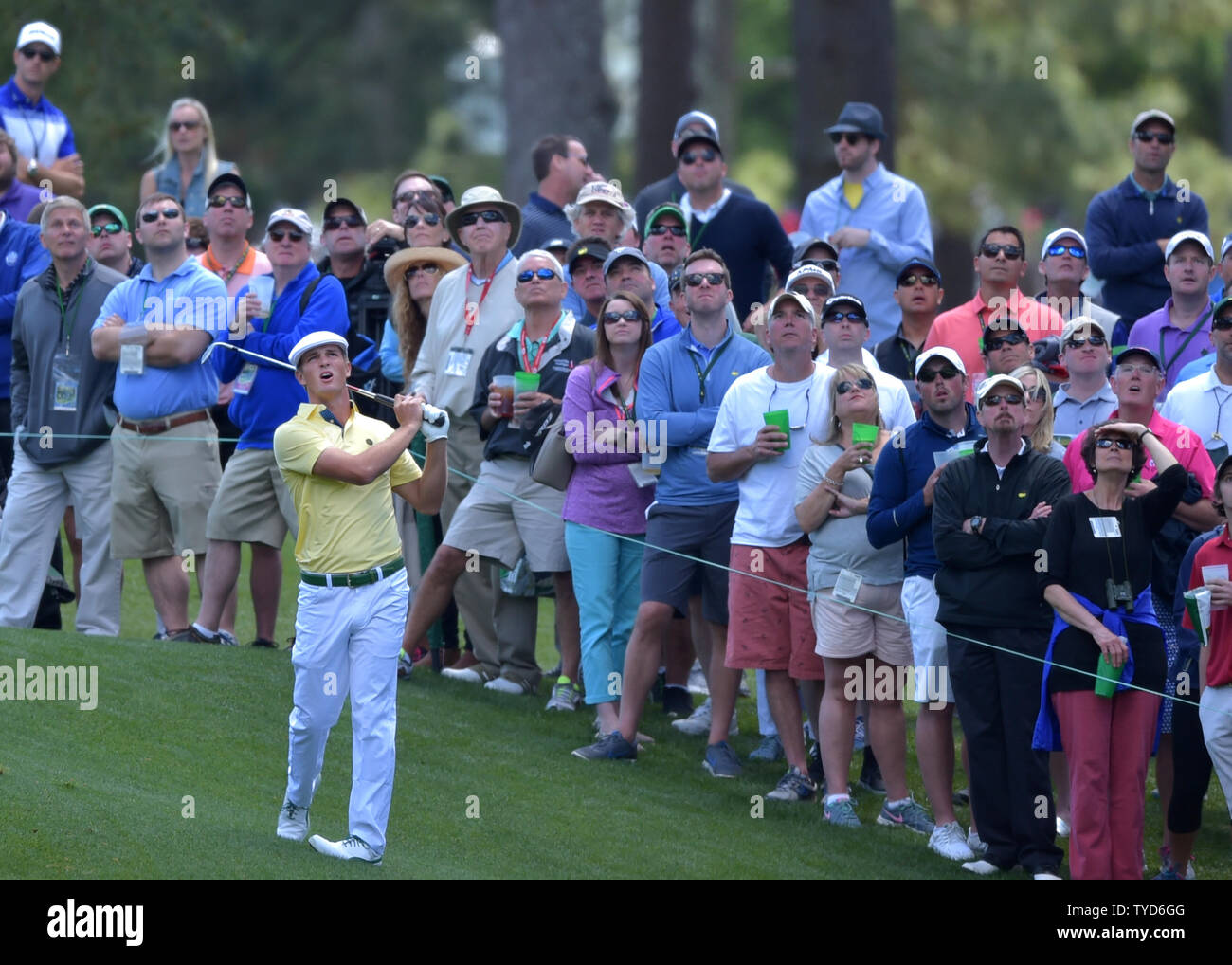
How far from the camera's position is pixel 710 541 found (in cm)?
1230

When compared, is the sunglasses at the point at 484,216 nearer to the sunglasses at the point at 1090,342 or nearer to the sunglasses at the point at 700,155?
the sunglasses at the point at 700,155

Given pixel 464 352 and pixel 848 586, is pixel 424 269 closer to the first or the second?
pixel 464 352

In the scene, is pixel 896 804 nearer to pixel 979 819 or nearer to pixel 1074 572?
pixel 979 819

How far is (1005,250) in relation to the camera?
12734 millimetres

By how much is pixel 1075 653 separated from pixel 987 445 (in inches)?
44.3

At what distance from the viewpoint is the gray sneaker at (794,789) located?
11.7 metres

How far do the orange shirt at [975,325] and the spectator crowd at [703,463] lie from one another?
0.03m

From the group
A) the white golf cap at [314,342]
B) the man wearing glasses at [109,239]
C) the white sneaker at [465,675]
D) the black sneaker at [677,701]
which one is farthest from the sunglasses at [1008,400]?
the man wearing glasses at [109,239]

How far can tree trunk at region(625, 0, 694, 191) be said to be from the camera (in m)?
25.2

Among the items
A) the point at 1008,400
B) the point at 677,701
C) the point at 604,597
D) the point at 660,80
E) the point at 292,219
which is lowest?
the point at 677,701

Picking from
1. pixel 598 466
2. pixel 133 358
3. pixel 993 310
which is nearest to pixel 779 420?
pixel 598 466

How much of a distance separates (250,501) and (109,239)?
2.19m
